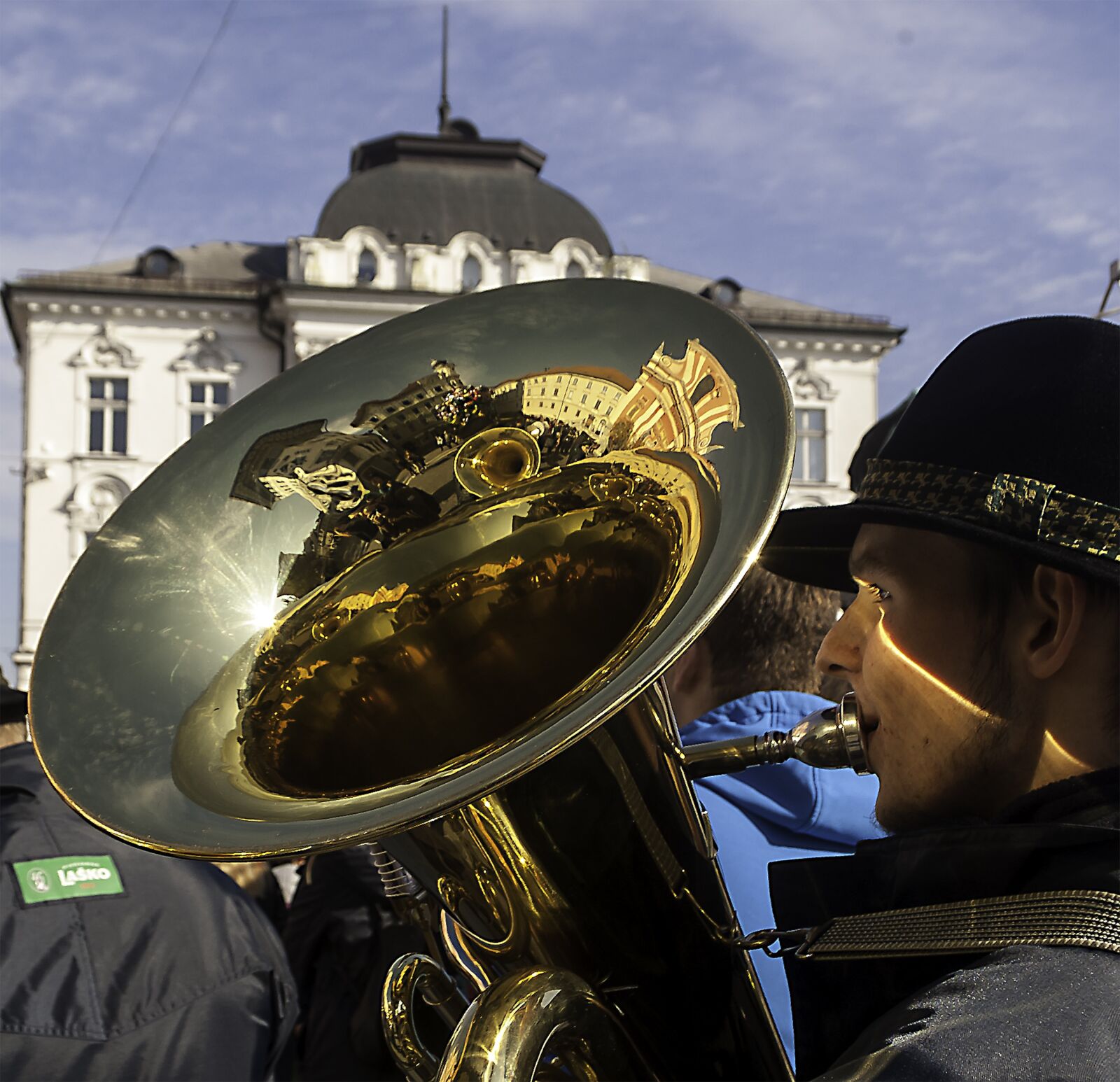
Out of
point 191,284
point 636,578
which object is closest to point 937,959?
point 636,578

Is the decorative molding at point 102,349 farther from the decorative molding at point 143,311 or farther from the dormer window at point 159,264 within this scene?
the dormer window at point 159,264

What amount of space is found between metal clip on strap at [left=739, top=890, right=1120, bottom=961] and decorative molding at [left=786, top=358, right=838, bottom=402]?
2353cm

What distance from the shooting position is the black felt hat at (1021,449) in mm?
1200

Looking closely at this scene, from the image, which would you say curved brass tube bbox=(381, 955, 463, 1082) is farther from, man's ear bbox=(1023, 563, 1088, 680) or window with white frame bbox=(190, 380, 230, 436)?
window with white frame bbox=(190, 380, 230, 436)

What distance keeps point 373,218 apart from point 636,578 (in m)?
23.2

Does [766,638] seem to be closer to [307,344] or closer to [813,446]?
[307,344]

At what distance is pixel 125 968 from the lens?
101 inches

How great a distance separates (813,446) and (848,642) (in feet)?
77.2

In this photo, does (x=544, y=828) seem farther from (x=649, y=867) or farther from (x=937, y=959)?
(x=937, y=959)

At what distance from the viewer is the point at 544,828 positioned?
58.4 inches

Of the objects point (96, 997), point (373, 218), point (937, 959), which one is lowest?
point (96, 997)

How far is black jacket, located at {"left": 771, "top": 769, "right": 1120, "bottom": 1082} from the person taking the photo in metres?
0.97

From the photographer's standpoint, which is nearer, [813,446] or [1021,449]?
[1021,449]

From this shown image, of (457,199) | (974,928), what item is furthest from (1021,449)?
(457,199)
